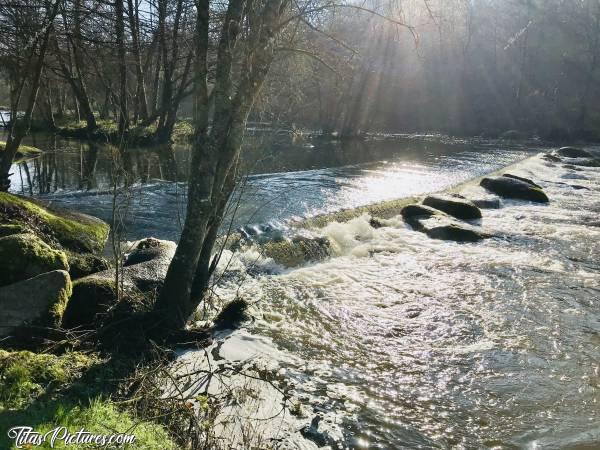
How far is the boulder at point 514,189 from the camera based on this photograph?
15289 mm

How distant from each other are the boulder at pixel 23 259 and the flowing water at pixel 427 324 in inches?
69.0

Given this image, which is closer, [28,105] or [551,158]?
[28,105]

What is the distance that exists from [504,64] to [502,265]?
4865cm

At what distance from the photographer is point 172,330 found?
5.16 meters

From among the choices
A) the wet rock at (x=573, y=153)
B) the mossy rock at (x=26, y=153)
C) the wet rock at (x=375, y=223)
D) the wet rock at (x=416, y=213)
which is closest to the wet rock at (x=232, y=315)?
the wet rock at (x=375, y=223)

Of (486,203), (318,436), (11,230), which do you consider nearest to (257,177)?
(486,203)

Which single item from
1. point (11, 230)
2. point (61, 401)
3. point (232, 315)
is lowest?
point (232, 315)

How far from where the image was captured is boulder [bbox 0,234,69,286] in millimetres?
5242

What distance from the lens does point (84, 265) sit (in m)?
6.40

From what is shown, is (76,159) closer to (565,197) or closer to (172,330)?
(172,330)

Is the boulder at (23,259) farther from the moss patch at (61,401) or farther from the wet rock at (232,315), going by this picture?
the wet rock at (232,315)

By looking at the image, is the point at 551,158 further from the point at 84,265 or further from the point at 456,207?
the point at 84,265

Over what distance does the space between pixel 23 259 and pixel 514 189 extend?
14.3m

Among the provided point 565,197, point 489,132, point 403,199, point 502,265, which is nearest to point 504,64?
point 489,132
